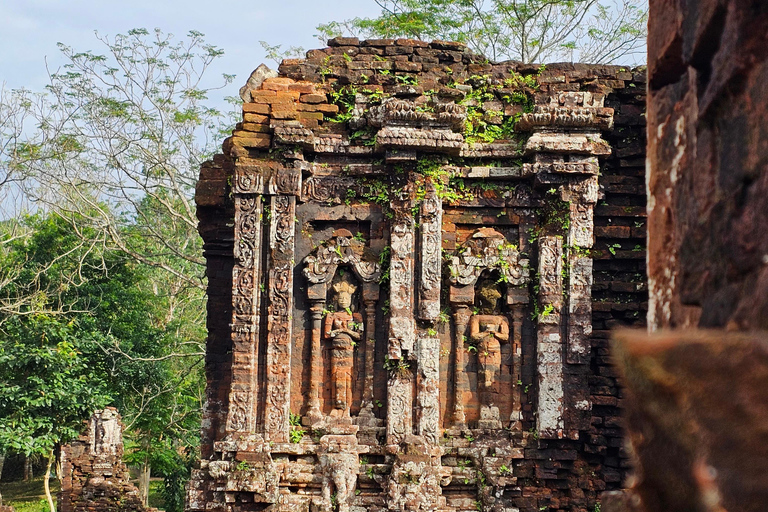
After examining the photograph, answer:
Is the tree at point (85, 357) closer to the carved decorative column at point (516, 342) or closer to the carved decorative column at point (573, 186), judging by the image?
the carved decorative column at point (516, 342)

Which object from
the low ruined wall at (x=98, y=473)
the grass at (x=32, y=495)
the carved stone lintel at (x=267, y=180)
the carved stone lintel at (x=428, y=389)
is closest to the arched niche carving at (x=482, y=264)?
the carved stone lintel at (x=428, y=389)

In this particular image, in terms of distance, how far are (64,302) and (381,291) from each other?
35.1 ft

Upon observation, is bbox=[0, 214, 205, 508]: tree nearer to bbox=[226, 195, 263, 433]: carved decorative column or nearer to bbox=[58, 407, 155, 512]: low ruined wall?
bbox=[58, 407, 155, 512]: low ruined wall

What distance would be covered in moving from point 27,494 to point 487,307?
18.6 m

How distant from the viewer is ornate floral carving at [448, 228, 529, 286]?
8.67 meters

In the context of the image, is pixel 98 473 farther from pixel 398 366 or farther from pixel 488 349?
pixel 488 349

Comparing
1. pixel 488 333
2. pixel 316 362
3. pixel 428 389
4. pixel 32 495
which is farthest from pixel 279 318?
pixel 32 495

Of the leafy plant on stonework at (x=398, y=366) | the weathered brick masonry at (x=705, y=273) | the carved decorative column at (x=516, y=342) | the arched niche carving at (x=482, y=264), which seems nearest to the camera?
the weathered brick masonry at (x=705, y=273)

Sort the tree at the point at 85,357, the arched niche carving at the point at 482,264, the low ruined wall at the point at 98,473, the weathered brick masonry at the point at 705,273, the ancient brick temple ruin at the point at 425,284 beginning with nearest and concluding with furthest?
A: the weathered brick masonry at the point at 705,273 → the ancient brick temple ruin at the point at 425,284 → the arched niche carving at the point at 482,264 → the low ruined wall at the point at 98,473 → the tree at the point at 85,357

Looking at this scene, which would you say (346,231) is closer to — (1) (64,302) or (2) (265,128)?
(2) (265,128)

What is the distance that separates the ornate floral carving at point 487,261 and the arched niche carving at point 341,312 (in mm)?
801

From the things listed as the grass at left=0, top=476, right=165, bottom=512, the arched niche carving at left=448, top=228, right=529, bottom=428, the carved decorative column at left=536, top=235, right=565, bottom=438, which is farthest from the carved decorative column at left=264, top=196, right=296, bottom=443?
the grass at left=0, top=476, right=165, bottom=512

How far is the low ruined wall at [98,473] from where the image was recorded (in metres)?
11.9

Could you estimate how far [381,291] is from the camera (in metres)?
8.69
